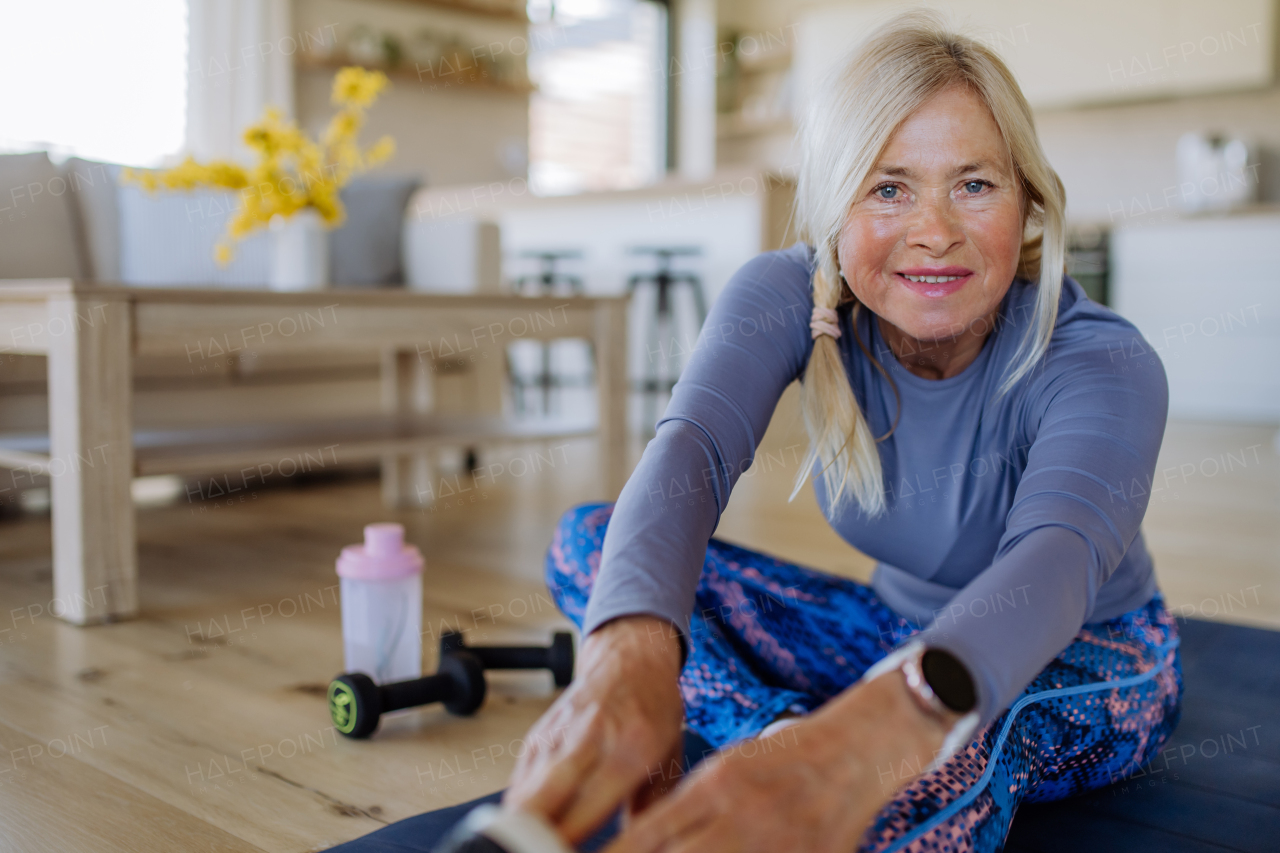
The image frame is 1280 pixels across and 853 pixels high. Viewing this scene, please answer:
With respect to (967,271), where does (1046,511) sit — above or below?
below

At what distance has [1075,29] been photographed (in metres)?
5.68

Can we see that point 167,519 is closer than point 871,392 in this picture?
No

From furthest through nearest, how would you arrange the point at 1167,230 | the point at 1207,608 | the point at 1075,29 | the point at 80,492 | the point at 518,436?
the point at 1075,29
the point at 1167,230
the point at 518,436
the point at 1207,608
the point at 80,492

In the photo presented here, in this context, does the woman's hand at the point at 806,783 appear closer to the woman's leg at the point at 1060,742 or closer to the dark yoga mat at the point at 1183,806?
the woman's leg at the point at 1060,742

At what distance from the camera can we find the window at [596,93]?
21.6 ft

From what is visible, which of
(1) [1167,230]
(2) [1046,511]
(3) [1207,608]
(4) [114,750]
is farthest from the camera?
(1) [1167,230]

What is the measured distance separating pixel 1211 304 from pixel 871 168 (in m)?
4.86

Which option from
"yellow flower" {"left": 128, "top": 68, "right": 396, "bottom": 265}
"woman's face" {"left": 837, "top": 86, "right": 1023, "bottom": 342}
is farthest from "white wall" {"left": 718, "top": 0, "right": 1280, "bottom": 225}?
"woman's face" {"left": 837, "top": 86, "right": 1023, "bottom": 342}

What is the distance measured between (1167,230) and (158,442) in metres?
4.70

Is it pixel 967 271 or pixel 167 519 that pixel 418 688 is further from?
pixel 167 519

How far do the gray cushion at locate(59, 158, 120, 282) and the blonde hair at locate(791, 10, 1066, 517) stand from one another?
2647 millimetres

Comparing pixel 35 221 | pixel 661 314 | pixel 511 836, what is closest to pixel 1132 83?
pixel 661 314

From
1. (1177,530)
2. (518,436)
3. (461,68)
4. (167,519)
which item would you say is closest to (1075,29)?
(461,68)

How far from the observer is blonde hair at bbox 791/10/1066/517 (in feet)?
2.91
